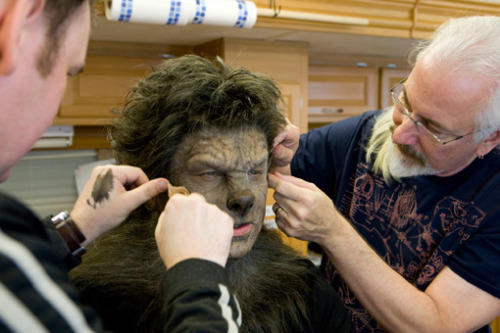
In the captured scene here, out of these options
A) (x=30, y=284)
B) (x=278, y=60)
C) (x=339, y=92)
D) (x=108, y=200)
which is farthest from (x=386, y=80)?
(x=30, y=284)

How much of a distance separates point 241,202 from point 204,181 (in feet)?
0.33

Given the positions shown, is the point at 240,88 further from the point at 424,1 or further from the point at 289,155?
the point at 424,1

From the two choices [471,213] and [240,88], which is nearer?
[240,88]

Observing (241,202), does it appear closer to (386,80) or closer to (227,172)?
(227,172)

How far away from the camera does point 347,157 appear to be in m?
1.48

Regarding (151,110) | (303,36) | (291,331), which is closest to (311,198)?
(291,331)

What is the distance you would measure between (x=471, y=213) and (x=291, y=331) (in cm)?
57

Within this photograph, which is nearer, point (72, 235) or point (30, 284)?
point (30, 284)

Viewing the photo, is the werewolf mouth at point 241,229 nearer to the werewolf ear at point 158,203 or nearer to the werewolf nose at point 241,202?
the werewolf nose at point 241,202

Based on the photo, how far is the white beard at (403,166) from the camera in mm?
1297

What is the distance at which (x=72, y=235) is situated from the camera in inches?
34.2

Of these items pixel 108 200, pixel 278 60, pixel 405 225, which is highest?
pixel 278 60

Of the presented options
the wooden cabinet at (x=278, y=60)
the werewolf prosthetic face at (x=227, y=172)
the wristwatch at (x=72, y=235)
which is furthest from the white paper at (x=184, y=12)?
the wristwatch at (x=72, y=235)

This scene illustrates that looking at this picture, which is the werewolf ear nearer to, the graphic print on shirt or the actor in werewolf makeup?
the actor in werewolf makeup
